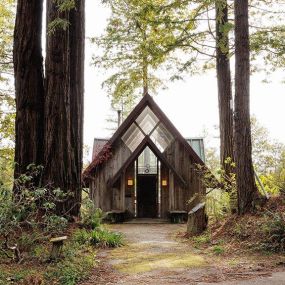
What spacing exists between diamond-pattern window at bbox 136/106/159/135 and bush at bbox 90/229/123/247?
29.3 ft

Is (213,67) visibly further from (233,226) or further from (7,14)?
(7,14)

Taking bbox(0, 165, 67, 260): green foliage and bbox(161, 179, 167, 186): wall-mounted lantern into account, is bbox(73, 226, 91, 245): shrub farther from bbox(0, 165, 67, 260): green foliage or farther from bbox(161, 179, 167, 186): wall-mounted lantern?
bbox(161, 179, 167, 186): wall-mounted lantern

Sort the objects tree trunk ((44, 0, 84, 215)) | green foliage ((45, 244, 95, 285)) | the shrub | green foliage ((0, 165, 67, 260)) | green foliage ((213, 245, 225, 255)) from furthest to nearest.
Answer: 1. tree trunk ((44, 0, 84, 215))
2. the shrub
3. green foliage ((213, 245, 225, 255))
4. green foliage ((0, 165, 67, 260))
5. green foliage ((45, 244, 95, 285))

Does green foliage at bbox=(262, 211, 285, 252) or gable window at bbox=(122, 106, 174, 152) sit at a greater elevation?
gable window at bbox=(122, 106, 174, 152)

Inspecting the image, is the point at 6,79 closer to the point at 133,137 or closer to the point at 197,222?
the point at 133,137

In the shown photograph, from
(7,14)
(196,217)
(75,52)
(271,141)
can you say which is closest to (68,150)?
(75,52)

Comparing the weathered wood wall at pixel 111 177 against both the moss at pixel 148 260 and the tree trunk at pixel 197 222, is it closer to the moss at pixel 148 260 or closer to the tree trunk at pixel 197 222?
the tree trunk at pixel 197 222

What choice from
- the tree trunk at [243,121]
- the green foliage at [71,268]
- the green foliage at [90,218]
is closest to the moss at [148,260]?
the green foliage at [71,268]

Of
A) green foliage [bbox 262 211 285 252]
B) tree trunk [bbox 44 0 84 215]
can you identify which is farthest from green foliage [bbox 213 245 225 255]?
tree trunk [bbox 44 0 84 215]

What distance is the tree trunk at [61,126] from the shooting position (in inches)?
357

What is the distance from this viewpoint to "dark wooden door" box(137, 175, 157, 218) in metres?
20.6

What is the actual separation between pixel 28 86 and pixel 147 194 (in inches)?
490

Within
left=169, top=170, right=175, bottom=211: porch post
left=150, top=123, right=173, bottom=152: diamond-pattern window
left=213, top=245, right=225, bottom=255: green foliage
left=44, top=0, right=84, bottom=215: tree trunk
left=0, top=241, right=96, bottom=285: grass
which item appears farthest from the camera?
left=150, top=123, right=173, bottom=152: diamond-pattern window

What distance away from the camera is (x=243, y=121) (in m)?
9.66
